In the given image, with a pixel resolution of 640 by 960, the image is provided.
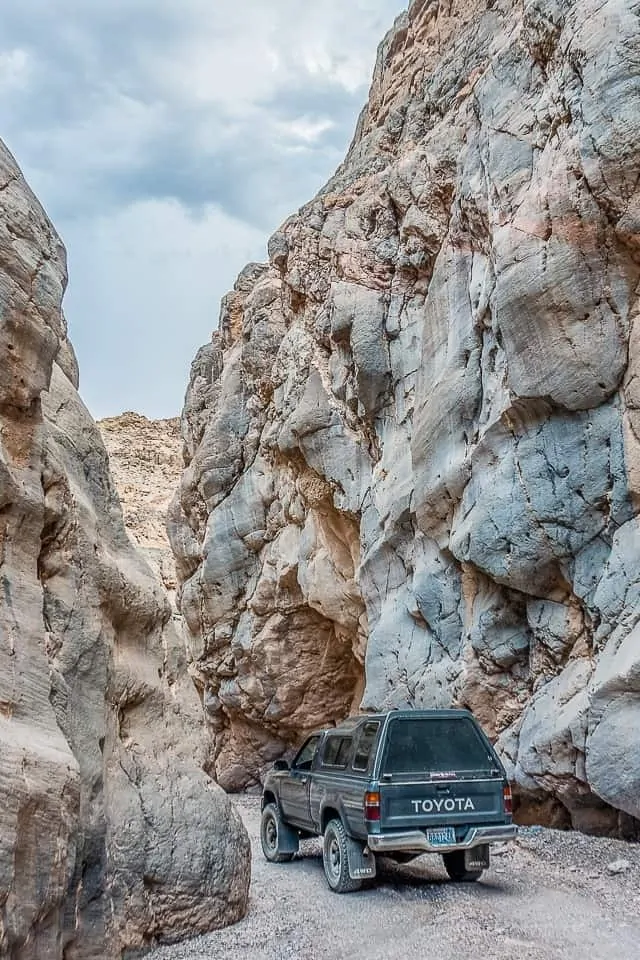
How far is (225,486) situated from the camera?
23.9 metres

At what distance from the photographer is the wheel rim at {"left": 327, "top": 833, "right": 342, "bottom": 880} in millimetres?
7889

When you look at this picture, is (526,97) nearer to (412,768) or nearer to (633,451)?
(633,451)

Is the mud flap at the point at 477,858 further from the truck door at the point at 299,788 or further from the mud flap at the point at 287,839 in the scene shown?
the mud flap at the point at 287,839

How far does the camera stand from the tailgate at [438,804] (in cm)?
737

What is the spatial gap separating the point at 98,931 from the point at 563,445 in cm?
932

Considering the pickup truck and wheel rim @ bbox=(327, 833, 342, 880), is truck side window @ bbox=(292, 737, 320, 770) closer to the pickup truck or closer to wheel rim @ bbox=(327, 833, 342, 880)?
the pickup truck

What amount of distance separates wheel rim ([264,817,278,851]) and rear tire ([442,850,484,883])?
2729 millimetres

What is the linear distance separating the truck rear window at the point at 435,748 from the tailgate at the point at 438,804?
6.7 inches

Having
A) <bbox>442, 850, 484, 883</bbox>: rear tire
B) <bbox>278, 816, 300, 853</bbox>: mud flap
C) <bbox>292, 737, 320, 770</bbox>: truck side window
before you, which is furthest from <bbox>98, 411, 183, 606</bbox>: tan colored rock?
<bbox>442, 850, 484, 883</bbox>: rear tire

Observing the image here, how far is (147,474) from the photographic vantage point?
5075 centimetres

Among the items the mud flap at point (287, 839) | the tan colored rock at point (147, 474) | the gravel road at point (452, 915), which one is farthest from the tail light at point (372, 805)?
the tan colored rock at point (147, 474)

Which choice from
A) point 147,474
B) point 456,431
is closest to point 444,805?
point 456,431

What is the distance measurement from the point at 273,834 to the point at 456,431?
25.8ft

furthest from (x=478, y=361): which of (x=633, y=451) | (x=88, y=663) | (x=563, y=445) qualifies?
(x=88, y=663)
